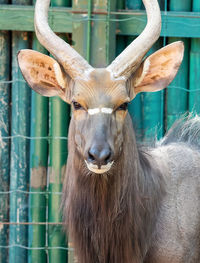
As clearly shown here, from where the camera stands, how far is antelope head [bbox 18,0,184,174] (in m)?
4.71

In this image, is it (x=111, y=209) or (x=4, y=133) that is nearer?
(x=111, y=209)

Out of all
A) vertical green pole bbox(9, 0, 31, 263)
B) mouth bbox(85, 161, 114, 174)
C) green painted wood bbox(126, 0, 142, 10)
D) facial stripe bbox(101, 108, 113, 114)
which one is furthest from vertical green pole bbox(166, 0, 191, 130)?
mouth bbox(85, 161, 114, 174)

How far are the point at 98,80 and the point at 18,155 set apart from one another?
2.32m

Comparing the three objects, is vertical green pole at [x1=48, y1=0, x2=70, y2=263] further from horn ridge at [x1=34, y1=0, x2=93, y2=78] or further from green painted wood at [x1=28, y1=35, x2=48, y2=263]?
horn ridge at [x1=34, y1=0, x2=93, y2=78]

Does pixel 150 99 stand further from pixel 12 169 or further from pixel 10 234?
pixel 10 234

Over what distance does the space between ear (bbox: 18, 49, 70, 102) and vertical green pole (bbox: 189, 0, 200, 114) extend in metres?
2.23

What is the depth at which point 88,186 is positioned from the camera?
510cm

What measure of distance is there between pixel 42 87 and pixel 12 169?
179 cm

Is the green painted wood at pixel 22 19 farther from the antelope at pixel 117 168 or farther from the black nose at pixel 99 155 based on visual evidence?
the black nose at pixel 99 155

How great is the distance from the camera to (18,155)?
6871 millimetres

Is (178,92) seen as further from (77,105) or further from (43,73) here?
(77,105)

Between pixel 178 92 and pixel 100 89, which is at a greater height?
pixel 100 89

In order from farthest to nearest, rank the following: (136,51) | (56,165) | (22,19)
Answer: (56,165)
(22,19)
(136,51)

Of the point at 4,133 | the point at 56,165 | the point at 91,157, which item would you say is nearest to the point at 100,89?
the point at 91,157
